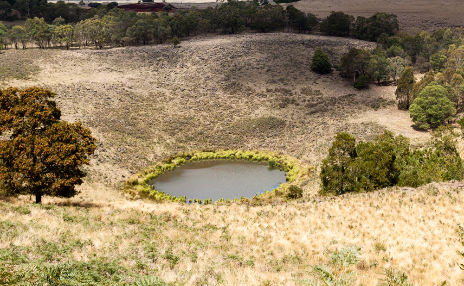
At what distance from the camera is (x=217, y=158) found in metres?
59.8

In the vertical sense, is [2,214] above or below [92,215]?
above

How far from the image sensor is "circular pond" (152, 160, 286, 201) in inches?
1805

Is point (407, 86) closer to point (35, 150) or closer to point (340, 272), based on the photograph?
point (35, 150)

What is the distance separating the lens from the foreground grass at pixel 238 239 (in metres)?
13.8

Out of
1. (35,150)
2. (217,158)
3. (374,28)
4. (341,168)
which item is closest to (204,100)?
(217,158)

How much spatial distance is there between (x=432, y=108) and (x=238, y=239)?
53975mm

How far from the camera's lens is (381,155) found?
35250mm

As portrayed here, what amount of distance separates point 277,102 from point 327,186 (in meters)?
42.5

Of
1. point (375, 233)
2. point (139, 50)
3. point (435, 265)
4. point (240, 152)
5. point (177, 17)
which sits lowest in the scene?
point (240, 152)

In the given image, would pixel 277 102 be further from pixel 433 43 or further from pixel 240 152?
pixel 433 43

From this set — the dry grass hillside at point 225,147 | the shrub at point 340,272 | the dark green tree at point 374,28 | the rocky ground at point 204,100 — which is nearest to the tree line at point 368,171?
the dry grass hillside at point 225,147

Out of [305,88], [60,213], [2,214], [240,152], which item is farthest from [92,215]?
[305,88]

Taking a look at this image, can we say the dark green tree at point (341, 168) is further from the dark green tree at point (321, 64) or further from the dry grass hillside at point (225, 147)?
the dark green tree at point (321, 64)

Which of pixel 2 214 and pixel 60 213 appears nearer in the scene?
pixel 2 214
